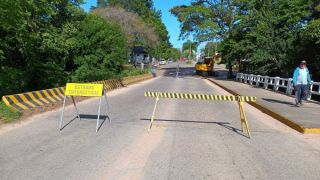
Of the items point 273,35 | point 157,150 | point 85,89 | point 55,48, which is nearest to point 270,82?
point 273,35

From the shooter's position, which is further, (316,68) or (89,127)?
(316,68)

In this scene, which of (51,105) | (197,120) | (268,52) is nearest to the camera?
(197,120)

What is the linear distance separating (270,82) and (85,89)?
20.7 m

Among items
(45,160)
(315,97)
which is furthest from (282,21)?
(45,160)

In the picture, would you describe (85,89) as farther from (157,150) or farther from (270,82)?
(270,82)

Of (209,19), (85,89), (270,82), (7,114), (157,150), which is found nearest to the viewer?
(157,150)

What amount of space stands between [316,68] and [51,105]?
1989 cm

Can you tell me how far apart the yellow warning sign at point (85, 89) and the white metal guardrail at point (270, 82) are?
1543cm

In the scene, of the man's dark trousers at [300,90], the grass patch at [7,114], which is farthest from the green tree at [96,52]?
the grass patch at [7,114]

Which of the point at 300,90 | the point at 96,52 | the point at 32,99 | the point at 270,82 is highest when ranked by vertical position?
the point at 96,52

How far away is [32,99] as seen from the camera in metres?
15.8

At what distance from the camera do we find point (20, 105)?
46.7 feet

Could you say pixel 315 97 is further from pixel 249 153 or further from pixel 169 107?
pixel 249 153

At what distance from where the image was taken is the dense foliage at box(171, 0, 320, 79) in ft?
96.8
